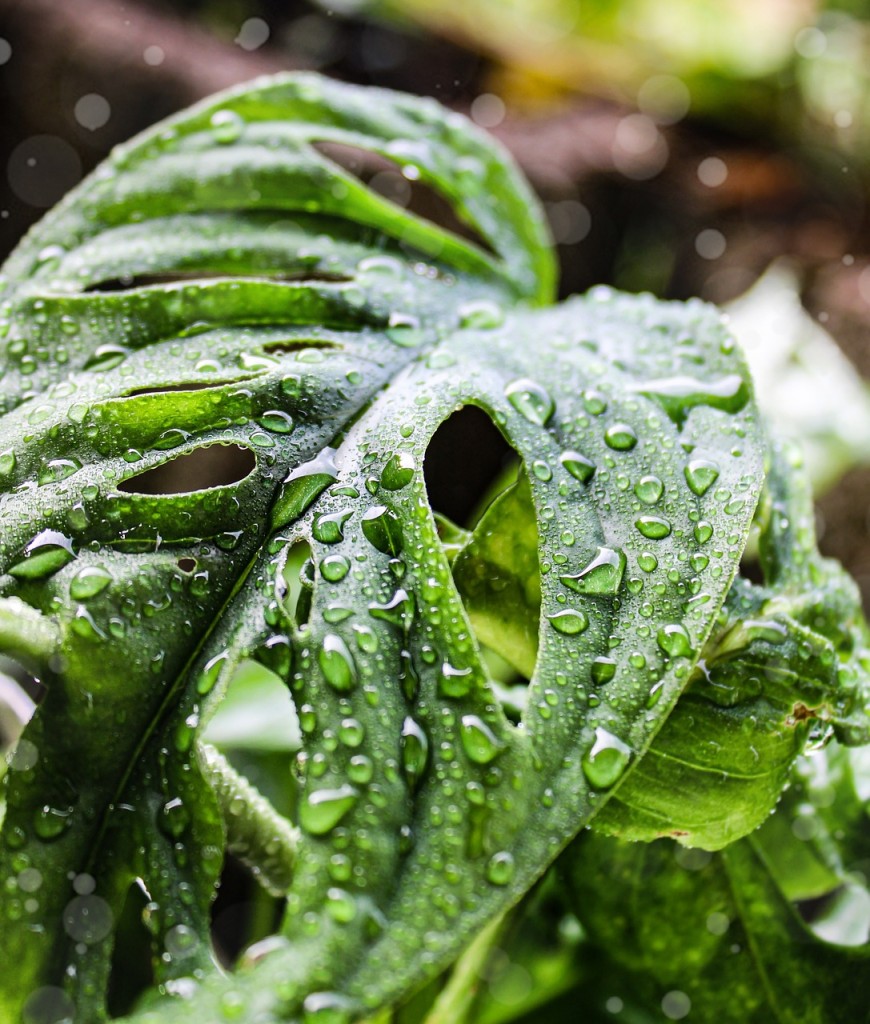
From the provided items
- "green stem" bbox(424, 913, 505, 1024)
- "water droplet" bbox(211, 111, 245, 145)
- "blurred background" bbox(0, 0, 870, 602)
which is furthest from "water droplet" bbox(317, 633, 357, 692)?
"blurred background" bbox(0, 0, 870, 602)

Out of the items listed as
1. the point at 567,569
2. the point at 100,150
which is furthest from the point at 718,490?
A: the point at 100,150

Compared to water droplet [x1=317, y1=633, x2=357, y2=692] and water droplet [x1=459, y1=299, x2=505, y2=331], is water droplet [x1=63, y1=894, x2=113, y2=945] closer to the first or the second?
water droplet [x1=317, y1=633, x2=357, y2=692]

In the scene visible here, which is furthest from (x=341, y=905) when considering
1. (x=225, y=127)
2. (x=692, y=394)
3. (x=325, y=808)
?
(x=225, y=127)

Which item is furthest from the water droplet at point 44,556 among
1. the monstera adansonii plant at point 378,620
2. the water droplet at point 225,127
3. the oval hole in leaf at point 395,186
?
the oval hole in leaf at point 395,186

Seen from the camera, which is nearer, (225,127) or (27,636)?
(27,636)

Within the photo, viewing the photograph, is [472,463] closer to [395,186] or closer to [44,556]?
[395,186]
